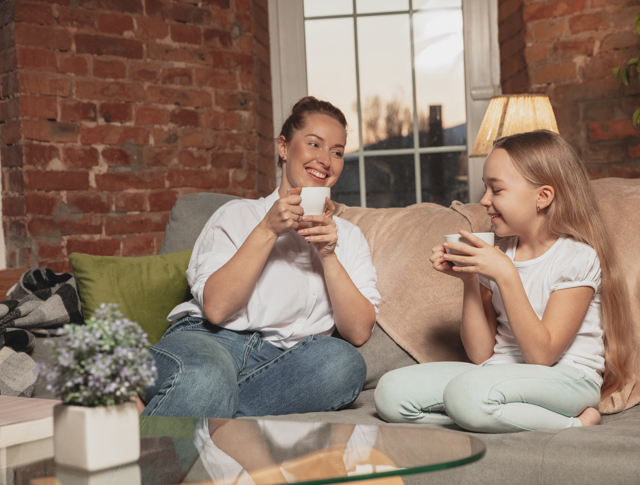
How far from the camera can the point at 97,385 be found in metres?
0.70

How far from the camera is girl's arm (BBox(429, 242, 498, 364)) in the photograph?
1356 millimetres

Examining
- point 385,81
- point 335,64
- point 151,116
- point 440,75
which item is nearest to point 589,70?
point 440,75

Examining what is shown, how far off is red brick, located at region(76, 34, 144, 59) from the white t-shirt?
4.81ft

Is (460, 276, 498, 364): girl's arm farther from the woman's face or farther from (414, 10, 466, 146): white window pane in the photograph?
(414, 10, 466, 146): white window pane

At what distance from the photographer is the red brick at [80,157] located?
2.66 metres

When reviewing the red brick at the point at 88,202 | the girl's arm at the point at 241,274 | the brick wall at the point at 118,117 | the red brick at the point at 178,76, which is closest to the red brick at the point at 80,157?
the brick wall at the point at 118,117

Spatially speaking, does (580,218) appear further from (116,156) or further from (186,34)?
(186,34)

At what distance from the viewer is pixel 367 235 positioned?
1.85m

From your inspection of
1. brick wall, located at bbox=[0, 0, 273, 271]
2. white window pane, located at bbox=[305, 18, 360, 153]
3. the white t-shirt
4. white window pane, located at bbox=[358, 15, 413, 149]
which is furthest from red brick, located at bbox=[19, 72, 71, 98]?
white window pane, located at bbox=[358, 15, 413, 149]

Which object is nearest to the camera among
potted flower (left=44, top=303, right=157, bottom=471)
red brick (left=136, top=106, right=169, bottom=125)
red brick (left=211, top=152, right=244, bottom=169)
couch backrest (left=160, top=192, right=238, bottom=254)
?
potted flower (left=44, top=303, right=157, bottom=471)

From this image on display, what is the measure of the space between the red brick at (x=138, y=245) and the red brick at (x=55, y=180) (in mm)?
296

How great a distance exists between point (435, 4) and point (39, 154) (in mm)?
2084

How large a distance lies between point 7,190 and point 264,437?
222cm

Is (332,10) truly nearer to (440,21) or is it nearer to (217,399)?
(440,21)
